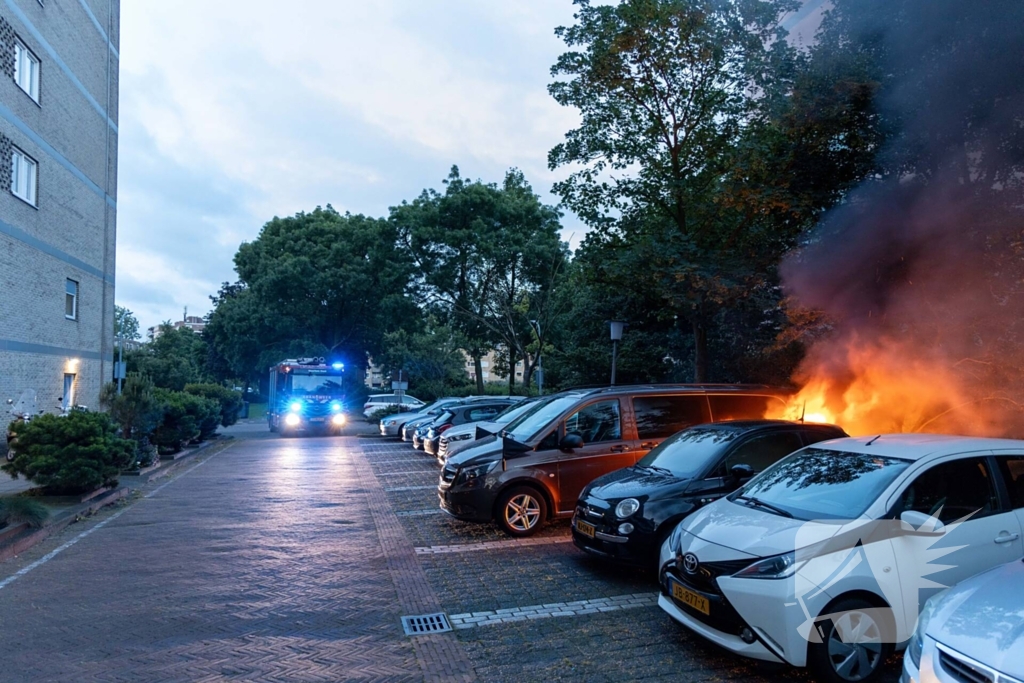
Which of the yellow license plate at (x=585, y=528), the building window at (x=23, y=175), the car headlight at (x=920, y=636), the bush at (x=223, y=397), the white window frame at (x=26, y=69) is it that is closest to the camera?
the car headlight at (x=920, y=636)

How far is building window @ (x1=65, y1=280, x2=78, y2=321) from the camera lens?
22502mm

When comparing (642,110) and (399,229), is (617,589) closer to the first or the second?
(642,110)

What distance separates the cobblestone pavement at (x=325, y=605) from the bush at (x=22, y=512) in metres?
0.34

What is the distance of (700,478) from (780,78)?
8.25m

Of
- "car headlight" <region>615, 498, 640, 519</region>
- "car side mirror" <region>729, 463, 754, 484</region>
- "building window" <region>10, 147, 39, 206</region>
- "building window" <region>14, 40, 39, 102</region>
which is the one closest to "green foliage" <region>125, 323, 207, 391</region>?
"building window" <region>10, 147, 39, 206</region>

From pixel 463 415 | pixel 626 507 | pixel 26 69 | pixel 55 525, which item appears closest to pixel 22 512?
pixel 55 525

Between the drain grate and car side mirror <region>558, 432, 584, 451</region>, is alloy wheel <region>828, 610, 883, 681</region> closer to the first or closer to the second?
the drain grate

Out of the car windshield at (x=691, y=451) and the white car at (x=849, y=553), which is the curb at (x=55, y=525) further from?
the white car at (x=849, y=553)

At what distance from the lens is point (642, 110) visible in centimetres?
1491

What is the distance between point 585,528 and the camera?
7.32 m

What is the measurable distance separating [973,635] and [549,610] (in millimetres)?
3538

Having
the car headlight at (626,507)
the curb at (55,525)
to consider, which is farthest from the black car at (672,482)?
the curb at (55,525)

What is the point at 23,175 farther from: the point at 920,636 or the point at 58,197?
the point at 920,636

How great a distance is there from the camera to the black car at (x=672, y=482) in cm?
688
